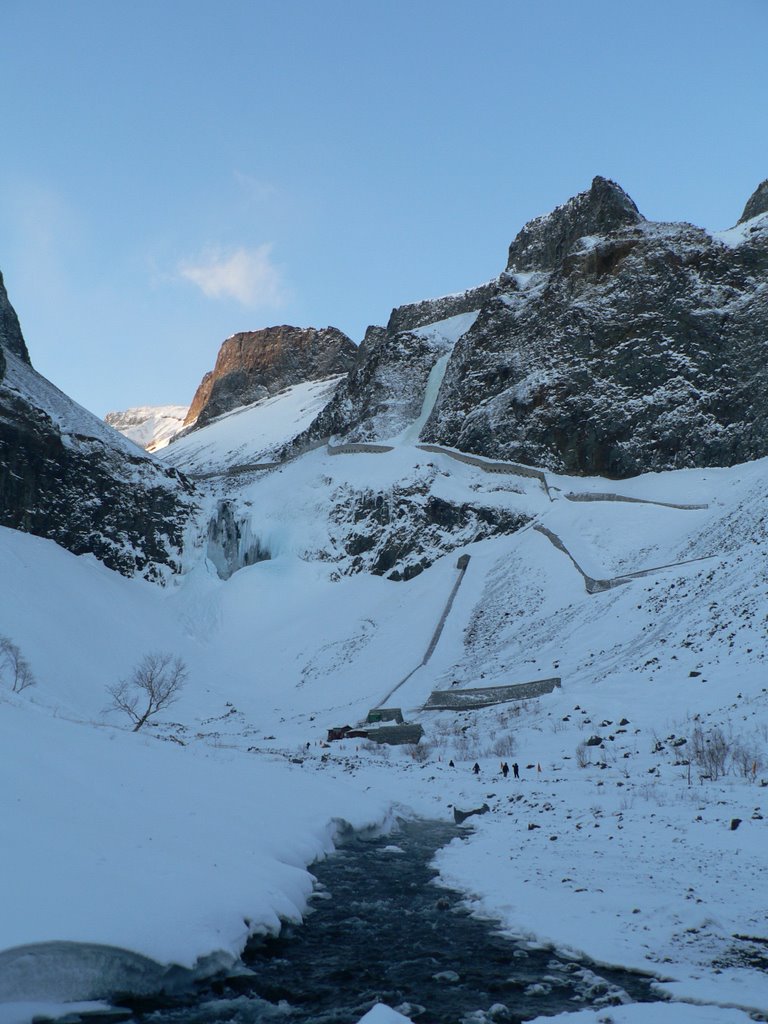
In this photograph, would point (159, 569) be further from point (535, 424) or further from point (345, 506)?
point (535, 424)

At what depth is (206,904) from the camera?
7.66m

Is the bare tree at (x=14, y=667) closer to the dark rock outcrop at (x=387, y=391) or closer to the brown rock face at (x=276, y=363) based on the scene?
the dark rock outcrop at (x=387, y=391)

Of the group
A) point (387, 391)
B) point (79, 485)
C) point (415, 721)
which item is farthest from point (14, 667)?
point (387, 391)

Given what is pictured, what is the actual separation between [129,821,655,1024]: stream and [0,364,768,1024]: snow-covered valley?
1.10 feet

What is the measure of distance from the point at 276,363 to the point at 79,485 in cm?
8840

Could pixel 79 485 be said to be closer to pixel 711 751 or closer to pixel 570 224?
pixel 711 751

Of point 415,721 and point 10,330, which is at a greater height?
point 10,330

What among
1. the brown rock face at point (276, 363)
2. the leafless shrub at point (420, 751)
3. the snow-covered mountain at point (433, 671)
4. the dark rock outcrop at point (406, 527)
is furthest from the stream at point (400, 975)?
the brown rock face at point (276, 363)

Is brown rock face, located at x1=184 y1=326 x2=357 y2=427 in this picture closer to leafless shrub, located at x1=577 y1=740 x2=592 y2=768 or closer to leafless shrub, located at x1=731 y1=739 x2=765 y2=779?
leafless shrub, located at x1=577 y1=740 x2=592 y2=768

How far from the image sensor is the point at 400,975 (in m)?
7.92

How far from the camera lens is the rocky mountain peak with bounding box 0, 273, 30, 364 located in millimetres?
68938

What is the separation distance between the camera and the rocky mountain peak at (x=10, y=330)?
68938 millimetres

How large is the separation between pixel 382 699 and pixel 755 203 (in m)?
71.0

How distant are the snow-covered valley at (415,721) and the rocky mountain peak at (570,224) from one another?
31843mm
